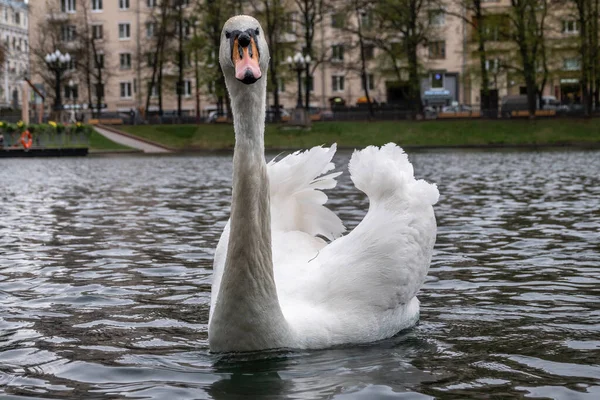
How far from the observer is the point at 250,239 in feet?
18.3

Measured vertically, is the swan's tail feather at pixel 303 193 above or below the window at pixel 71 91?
below

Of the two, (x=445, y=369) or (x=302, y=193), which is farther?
(x=302, y=193)

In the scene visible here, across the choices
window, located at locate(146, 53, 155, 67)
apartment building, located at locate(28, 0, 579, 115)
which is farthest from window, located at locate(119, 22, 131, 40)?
window, located at locate(146, 53, 155, 67)

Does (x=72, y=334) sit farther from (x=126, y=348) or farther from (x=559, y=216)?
(x=559, y=216)

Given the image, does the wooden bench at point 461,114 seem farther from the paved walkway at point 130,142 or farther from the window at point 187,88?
the window at point 187,88

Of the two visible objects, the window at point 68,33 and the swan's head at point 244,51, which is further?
the window at point 68,33

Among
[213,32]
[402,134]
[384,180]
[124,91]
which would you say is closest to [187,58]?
[213,32]

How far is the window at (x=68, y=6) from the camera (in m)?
96.3

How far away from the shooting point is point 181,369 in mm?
5977

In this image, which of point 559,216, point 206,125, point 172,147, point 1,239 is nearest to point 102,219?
point 1,239

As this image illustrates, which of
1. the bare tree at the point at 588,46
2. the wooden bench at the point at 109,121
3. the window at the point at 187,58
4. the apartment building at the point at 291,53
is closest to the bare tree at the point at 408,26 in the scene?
the apartment building at the point at 291,53

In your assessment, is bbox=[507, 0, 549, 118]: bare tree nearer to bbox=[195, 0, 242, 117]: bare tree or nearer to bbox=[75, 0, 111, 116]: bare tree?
bbox=[195, 0, 242, 117]: bare tree

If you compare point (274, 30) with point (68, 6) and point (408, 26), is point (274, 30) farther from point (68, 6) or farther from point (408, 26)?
point (68, 6)

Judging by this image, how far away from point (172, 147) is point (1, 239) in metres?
46.7
